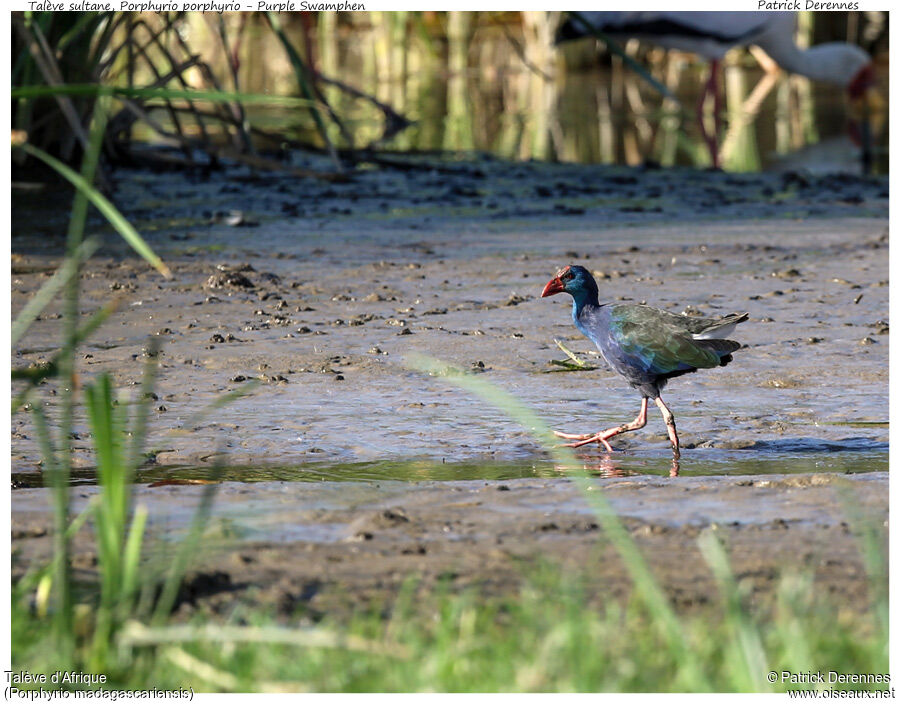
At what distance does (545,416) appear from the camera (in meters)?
5.27

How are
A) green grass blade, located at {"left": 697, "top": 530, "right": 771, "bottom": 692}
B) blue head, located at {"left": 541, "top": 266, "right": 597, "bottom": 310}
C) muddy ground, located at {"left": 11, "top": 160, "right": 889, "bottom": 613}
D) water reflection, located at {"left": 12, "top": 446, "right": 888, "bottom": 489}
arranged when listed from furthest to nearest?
1. blue head, located at {"left": 541, "top": 266, "right": 597, "bottom": 310}
2. water reflection, located at {"left": 12, "top": 446, "right": 888, "bottom": 489}
3. muddy ground, located at {"left": 11, "top": 160, "right": 889, "bottom": 613}
4. green grass blade, located at {"left": 697, "top": 530, "right": 771, "bottom": 692}

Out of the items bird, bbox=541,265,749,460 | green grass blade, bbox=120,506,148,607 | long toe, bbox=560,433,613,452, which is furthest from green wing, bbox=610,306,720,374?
green grass blade, bbox=120,506,148,607

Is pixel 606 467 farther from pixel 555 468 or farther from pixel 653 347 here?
pixel 653 347

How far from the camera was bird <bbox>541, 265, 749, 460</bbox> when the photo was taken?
4.89 m

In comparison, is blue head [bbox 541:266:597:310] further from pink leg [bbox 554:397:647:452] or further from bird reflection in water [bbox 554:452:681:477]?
bird reflection in water [bbox 554:452:681:477]

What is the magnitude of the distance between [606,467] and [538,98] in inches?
522

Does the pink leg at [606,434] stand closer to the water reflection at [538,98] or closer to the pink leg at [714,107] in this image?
the water reflection at [538,98]

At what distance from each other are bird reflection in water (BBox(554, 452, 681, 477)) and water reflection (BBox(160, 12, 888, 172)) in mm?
2955

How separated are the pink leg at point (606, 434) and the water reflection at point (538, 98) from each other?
283cm

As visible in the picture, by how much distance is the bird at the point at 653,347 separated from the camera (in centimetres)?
489

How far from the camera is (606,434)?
4.98 m

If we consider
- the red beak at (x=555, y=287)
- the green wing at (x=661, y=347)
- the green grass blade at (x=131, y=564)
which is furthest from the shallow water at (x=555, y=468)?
the green grass blade at (x=131, y=564)

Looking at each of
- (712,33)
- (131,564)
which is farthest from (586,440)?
(712,33)
